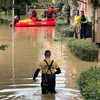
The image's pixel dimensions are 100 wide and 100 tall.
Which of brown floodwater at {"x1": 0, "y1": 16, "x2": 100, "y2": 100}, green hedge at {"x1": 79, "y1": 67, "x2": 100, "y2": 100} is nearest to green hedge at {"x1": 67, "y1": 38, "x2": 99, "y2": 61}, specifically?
brown floodwater at {"x1": 0, "y1": 16, "x2": 100, "y2": 100}

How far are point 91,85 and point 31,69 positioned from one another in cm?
691

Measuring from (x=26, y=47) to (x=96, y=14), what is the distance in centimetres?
374

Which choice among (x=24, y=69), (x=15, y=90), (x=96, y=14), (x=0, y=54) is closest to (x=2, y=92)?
(x=15, y=90)

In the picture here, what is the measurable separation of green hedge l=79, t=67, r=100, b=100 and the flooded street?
5.13 ft

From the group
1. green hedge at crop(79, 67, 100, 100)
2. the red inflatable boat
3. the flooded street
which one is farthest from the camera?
the red inflatable boat

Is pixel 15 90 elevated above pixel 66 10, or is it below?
below

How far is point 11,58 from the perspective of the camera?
16453 millimetres

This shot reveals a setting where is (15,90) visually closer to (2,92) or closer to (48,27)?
(2,92)

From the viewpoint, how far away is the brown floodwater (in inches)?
414

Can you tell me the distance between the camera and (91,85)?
7.32 meters

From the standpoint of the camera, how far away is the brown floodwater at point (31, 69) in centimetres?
1051

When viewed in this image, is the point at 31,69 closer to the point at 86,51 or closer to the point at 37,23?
the point at 86,51

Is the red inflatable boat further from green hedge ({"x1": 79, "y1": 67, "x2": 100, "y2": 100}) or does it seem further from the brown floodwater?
green hedge ({"x1": 79, "y1": 67, "x2": 100, "y2": 100})

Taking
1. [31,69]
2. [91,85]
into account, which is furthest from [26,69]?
[91,85]
